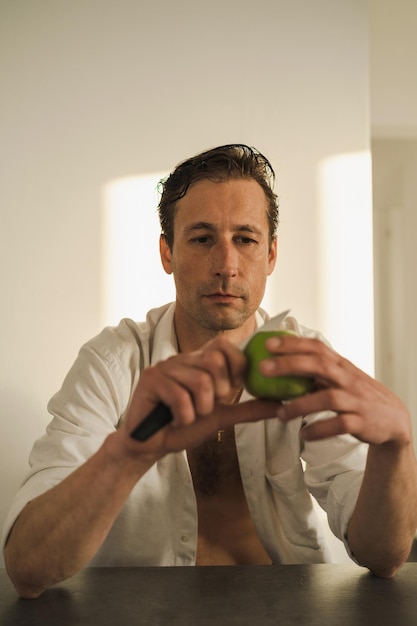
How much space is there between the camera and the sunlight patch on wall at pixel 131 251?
95.9 inches

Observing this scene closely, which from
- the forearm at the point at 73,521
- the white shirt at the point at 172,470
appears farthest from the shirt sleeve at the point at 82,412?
the forearm at the point at 73,521

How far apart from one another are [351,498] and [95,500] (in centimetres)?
57

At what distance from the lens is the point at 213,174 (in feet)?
5.77

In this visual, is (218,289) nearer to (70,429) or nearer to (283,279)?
(70,429)

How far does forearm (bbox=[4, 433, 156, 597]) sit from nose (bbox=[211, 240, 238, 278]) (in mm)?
A: 695

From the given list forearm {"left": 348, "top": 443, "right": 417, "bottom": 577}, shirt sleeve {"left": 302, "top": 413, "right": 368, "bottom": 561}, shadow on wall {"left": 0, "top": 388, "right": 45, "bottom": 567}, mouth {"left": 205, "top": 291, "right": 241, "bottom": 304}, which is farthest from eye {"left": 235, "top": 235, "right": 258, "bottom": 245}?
shadow on wall {"left": 0, "top": 388, "right": 45, "bottom": 567}

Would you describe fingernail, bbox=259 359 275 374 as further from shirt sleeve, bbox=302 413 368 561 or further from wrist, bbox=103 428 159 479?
shirt sleeve, bbox=302 413 368 561

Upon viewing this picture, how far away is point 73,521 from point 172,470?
588 millimetres

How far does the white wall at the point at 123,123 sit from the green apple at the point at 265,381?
1566 millimetres

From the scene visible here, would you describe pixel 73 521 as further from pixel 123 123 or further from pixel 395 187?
pixel 395 187

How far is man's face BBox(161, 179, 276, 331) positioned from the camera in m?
1.62

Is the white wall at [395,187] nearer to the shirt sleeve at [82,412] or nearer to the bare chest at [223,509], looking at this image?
the bare chest at [223,509]

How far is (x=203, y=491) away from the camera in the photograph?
170cm

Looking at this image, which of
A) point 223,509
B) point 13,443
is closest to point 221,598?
point 223,509
